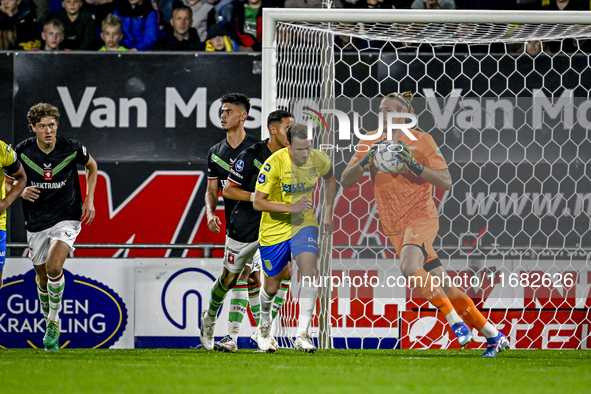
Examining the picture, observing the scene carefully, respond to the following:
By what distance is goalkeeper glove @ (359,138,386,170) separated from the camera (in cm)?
550

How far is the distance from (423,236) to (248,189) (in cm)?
122

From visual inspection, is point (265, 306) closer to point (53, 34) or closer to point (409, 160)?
point (409, 160)

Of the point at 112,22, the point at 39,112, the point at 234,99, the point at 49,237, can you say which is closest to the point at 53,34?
the point at 112,22

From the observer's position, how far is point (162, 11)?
863 centimetres

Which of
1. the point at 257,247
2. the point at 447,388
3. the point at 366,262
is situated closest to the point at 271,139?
the point at 257,247

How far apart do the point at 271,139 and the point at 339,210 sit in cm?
76

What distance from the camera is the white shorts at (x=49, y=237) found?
20.1ft

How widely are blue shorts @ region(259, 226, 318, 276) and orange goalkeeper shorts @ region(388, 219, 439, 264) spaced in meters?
0.57

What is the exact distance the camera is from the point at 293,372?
429cm

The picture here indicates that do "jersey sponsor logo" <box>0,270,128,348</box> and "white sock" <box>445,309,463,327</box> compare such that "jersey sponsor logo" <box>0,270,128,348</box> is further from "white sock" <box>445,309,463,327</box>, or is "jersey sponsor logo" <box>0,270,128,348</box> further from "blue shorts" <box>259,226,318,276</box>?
"white sock" <box>445,309,463,327</box>

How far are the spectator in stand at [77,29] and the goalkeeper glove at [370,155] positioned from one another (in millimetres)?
3873

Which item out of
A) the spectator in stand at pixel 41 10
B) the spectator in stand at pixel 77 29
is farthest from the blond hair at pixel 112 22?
the spectator in stand at pixel 41 10

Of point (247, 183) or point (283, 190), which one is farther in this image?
point (247, 183)

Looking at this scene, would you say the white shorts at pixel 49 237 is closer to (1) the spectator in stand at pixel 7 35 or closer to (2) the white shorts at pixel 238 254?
(2) the white shorts at pixel 238 254
